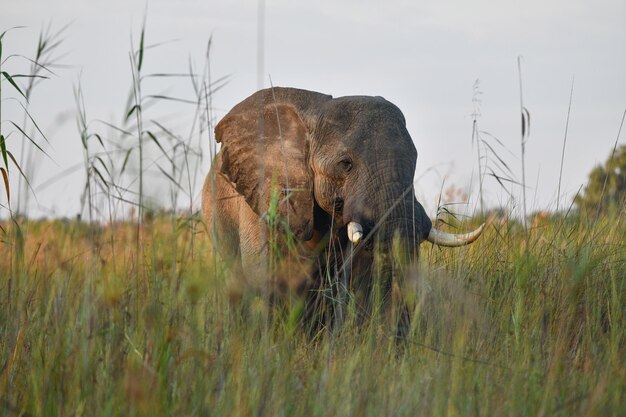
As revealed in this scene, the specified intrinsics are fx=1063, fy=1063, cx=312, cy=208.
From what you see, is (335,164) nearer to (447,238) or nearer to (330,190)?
(330,190)

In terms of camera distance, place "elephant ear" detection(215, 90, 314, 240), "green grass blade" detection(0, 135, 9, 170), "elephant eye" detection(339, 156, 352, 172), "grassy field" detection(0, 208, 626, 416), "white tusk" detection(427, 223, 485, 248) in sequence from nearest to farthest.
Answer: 1. "grassy field" detection(0, 208, 626, 416)
2. "green grass blade" detection(0, 135, 9, 170)
3. "white tusk" detection(427, 223, 485, 248)
4. "elephant eye" detection(339, 156, 352, 172)
5. "elephant ear" detection(215, 90, 314, 240)

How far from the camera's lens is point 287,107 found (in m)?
7.28

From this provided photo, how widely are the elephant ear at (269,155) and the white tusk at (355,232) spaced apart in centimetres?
49

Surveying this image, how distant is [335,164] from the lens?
6.74 meters

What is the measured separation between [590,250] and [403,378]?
2.26 metres

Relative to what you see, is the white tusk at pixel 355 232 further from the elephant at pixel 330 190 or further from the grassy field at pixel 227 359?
the grassy field at pixel 227 359

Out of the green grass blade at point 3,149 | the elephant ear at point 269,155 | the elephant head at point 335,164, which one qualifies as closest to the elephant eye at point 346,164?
the elephant head at point 335,164

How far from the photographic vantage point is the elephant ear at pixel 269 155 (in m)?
6.90

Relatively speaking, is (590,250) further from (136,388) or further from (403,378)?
(136,388)

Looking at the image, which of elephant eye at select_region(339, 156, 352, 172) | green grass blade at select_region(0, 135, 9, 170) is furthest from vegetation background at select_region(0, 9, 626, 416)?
elephant eye at select_region(339, 156, 352, 172)

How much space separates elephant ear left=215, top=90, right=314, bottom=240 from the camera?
6.90 meters

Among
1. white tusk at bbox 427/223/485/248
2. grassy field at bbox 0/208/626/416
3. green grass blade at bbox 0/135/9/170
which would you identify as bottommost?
grassy field at bbox 0/208/626/416

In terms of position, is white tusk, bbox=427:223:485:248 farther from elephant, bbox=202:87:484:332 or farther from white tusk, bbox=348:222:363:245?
white tusk, bbox=348:222:363:245

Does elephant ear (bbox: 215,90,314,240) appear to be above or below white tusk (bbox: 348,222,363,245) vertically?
above
